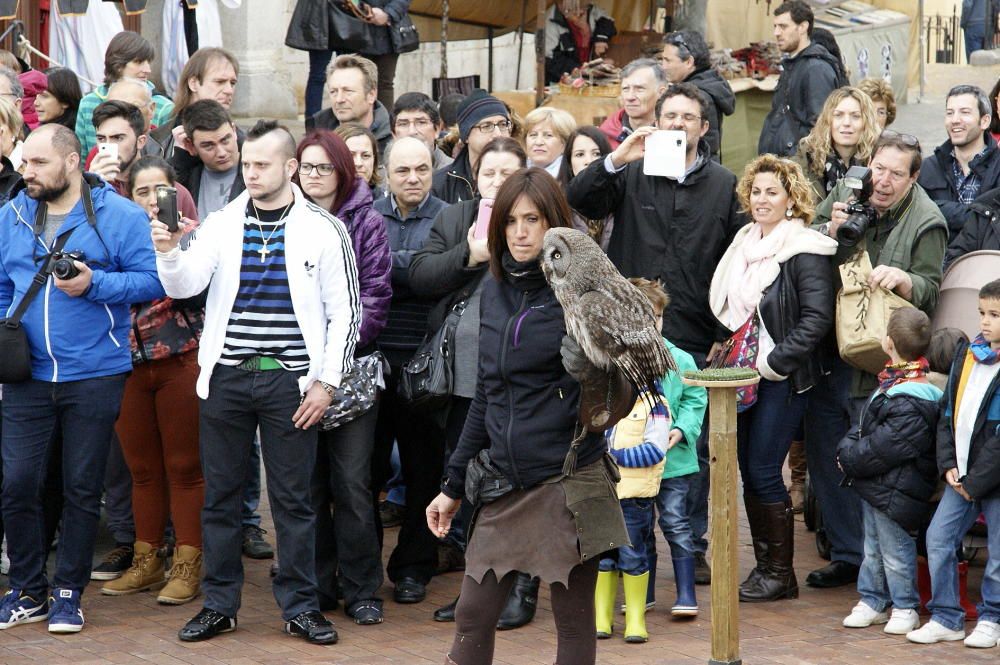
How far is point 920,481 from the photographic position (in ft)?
21.5

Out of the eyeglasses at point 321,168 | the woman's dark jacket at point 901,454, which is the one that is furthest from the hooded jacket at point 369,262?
the woman's dark jacket at point 901,454

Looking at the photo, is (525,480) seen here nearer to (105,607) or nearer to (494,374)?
(494,374)

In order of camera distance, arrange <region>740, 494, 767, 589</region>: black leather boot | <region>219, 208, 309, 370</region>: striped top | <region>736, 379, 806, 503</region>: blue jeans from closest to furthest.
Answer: <region>219, 208, 309, 370</region>: striped top
<region>736, 379, 806, 503</region>: blue jeans
<region>740, 494, 767, 589</region>: black leather boot

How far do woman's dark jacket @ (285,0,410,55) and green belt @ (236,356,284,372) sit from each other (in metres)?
6.54

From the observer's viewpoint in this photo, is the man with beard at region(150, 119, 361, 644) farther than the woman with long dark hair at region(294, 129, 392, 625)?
No

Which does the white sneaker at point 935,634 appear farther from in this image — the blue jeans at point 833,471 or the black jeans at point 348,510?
the black jeans at point 348,510

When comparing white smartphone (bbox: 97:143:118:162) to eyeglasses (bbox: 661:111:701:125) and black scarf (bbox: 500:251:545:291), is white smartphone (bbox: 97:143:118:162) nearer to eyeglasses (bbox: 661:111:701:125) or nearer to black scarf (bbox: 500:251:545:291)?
eyeglasses (bbox: 661:111:701:125)

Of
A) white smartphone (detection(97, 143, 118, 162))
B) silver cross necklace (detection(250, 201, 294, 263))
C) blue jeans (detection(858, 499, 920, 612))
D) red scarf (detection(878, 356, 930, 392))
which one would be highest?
white smartphone (detection(97, 143, 118, 162))

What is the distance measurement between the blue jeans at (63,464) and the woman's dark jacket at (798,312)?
2994 mm

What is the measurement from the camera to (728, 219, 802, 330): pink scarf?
271 inches

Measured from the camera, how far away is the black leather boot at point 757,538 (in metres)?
7.03

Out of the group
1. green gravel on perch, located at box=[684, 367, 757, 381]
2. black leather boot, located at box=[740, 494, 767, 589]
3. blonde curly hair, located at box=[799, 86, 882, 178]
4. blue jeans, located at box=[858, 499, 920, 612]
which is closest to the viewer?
green gravel on perch, located at box=[684, 367, 757, 381]

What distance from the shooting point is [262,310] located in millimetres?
6164

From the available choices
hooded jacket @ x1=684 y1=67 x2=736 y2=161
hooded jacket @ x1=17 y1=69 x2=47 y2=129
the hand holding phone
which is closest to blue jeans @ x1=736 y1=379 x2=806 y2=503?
the hand holding phone
